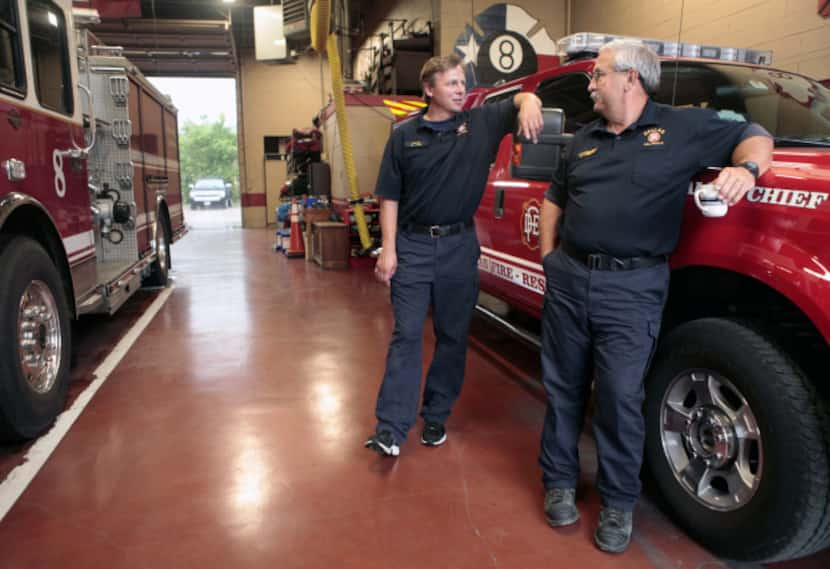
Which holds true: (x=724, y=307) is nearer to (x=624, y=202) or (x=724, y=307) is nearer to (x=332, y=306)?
(x=624, y=202)

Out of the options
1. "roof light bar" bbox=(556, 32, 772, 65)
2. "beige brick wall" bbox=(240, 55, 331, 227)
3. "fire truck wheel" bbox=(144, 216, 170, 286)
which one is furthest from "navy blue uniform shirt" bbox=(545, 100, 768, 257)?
"beige brick wall" bbox=(240, 55, 331, 227)

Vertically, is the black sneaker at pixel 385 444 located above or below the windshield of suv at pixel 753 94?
below

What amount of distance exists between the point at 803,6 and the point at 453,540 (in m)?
5.75

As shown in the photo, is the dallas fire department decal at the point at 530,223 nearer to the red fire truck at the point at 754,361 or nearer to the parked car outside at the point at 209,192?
the red fire truck at the point at 754,361

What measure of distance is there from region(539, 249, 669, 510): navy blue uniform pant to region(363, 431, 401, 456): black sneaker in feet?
2.63

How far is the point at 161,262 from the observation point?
7441 mm

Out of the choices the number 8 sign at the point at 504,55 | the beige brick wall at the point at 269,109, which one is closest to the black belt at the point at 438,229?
the number 8 sign at the point at 504,55

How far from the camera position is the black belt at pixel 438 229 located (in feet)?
9.58

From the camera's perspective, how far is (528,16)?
426 inches

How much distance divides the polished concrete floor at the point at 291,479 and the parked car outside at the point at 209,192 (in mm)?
21017

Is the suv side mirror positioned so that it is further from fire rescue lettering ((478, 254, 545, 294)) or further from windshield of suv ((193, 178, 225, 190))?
windshield of suv ((193, 178, 225, 190))

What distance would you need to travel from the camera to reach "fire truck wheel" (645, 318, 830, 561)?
1924 mm

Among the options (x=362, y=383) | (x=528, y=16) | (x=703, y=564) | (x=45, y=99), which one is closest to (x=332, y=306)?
(x=362, y=383)

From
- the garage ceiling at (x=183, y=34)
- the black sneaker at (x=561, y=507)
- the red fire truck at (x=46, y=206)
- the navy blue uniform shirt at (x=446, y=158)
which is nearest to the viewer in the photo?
the black sneaker at (x=561, y=507)
